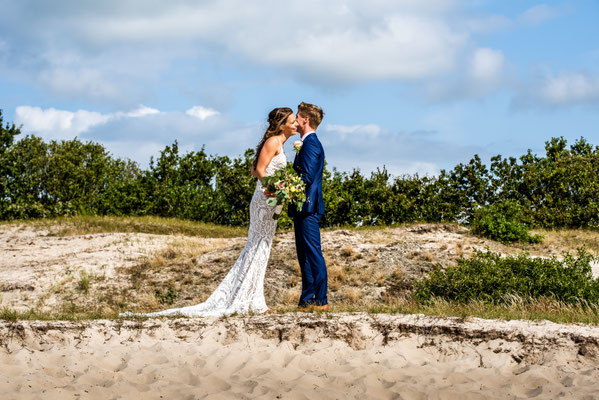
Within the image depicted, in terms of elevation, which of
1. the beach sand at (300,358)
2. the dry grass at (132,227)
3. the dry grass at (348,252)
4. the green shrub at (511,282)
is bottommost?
the beach sand at (300,358)

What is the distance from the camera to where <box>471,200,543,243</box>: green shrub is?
17.4 metres

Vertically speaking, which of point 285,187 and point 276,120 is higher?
point 276,120

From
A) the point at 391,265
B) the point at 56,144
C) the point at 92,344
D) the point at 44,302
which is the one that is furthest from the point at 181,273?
the point at 56,144

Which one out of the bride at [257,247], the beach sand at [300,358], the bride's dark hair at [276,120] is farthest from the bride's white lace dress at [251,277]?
the beach sand at [300,358]

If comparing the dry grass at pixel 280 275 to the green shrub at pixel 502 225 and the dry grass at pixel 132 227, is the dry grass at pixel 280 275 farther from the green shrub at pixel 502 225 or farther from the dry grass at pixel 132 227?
the dry grass at pixel 132 227

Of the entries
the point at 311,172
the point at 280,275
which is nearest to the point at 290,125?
the point at 311,172

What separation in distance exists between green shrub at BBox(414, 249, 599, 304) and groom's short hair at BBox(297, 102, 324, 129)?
4171 mm

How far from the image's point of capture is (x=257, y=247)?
838 centimetres

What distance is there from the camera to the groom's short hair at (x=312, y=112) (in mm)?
7898

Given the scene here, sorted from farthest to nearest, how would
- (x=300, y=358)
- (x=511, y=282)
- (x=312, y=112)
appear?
(x=511, y=282) < (x=312, y=112) < (x=300, y=358)

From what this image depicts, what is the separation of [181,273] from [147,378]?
7379mm

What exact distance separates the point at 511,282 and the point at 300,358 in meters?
4.95

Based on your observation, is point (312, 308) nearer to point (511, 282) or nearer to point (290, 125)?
point (290, 125)

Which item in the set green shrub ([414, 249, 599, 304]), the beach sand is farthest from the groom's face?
green shrub ([414, 249, 599, 304])
